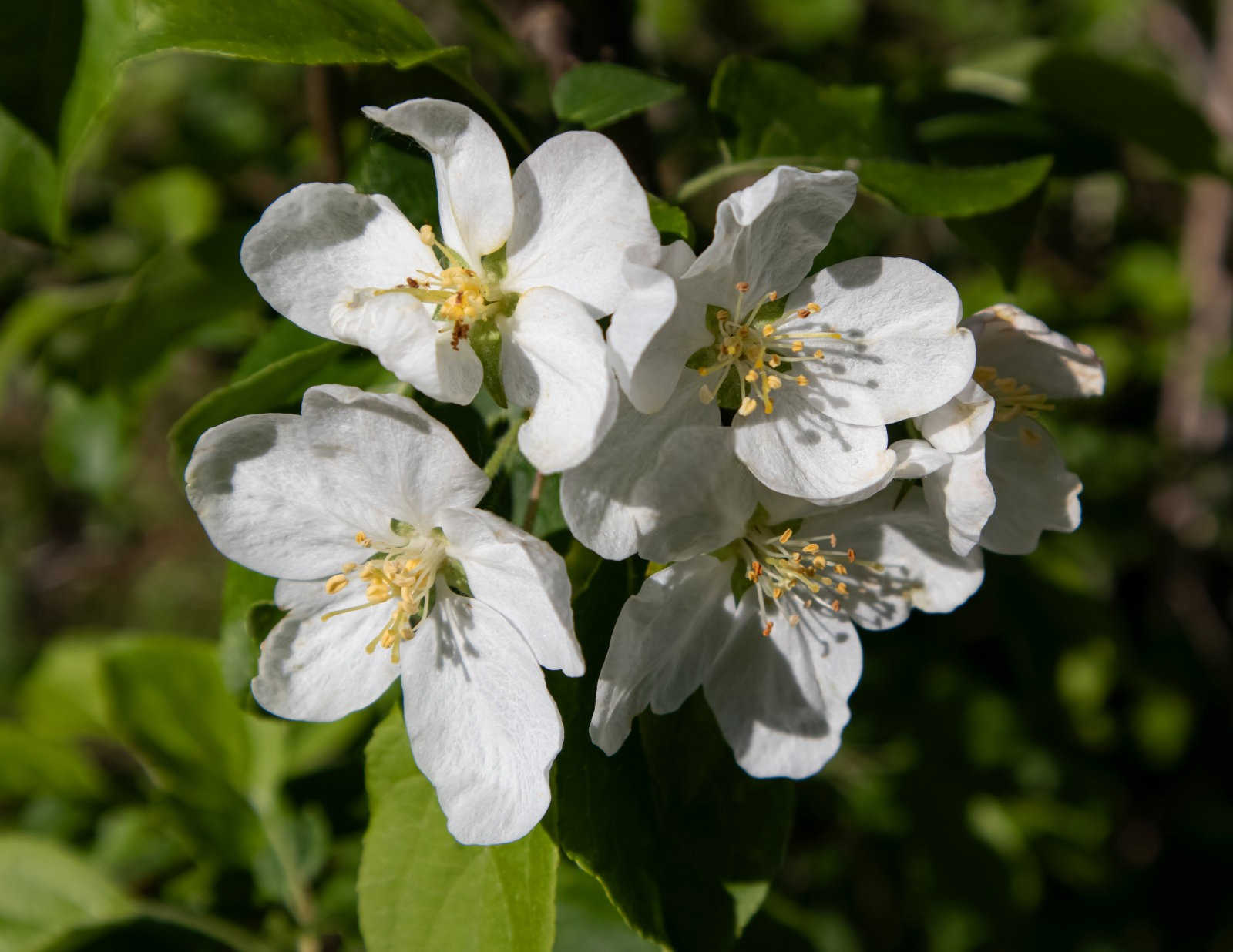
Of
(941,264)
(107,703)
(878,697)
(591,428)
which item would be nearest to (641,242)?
(591,428)

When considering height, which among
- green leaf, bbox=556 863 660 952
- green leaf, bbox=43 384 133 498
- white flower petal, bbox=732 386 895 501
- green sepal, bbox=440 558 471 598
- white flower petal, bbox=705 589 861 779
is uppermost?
white flower petal, bbox=732 386 895 501

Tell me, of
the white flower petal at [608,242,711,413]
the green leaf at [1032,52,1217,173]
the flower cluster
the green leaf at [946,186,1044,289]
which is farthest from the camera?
the green leaf at [1032,52,1217,173]

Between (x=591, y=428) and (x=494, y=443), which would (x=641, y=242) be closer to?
(x=591, y=428)

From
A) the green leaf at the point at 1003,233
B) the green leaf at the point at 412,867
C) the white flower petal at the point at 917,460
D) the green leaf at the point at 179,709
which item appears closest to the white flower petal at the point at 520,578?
the green leaf at the point at 412,867

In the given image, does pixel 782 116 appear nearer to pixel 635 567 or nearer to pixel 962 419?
pixel 962 419

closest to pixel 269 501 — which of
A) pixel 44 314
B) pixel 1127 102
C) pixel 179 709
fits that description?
pixel 179 709

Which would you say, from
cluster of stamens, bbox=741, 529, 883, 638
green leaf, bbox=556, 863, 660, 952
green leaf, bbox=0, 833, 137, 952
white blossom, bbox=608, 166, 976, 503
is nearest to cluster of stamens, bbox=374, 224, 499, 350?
white blossom, bbox=608, 166, 976, 503

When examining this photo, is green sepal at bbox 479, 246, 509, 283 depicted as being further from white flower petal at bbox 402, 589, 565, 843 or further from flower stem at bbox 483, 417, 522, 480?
white flower petal at bbox 402, 589, 565, 843

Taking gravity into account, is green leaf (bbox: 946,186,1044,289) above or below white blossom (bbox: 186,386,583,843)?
above
